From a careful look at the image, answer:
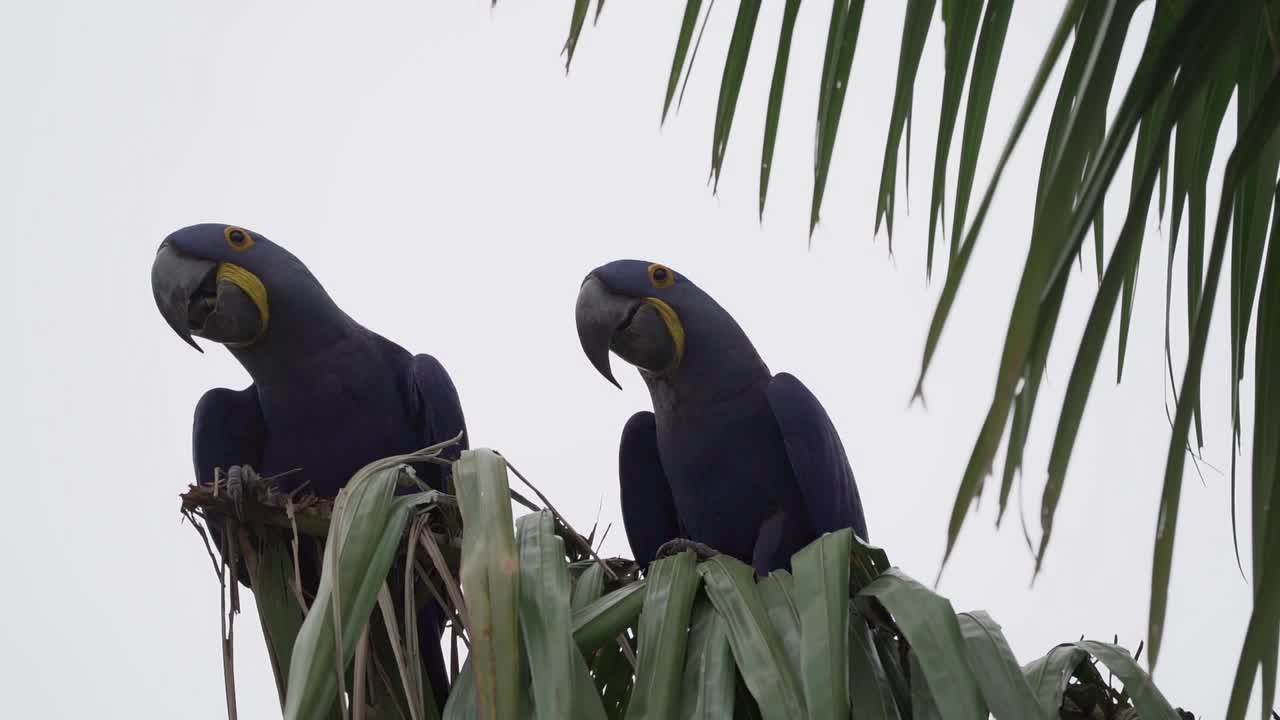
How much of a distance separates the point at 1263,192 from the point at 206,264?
2910mm

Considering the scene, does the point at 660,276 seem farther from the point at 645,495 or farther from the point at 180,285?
the point at 180,285

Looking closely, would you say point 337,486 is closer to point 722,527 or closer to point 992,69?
point 722,527

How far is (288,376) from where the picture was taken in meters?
3.76

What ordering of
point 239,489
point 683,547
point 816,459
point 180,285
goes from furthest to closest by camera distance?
point 816,459
point 180,285
point 683,547
point 239,489

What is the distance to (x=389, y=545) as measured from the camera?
73.4 inches

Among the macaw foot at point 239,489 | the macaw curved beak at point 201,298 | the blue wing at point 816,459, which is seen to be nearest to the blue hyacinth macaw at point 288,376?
the macaw curved beak at point 201,298

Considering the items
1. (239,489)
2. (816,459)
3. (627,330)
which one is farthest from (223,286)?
(816,459)

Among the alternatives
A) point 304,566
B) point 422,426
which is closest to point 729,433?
point 422,426

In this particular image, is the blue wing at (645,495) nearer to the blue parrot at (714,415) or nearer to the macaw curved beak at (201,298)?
the blue parrot at (714,415)

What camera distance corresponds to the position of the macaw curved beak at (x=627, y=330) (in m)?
3.86

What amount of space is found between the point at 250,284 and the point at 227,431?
48 cm

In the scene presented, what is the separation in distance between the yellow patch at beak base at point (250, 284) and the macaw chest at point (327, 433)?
23 cm

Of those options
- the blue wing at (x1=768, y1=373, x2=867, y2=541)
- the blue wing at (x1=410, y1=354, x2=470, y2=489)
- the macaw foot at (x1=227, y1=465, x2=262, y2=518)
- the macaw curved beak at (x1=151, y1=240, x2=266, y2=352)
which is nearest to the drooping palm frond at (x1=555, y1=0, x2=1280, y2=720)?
the macaw foot at (x1=227, y1=465, x2=262, y2=518)

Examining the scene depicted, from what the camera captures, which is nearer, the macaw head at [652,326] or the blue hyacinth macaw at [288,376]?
the blue hyacinth macaw at [288,376]
